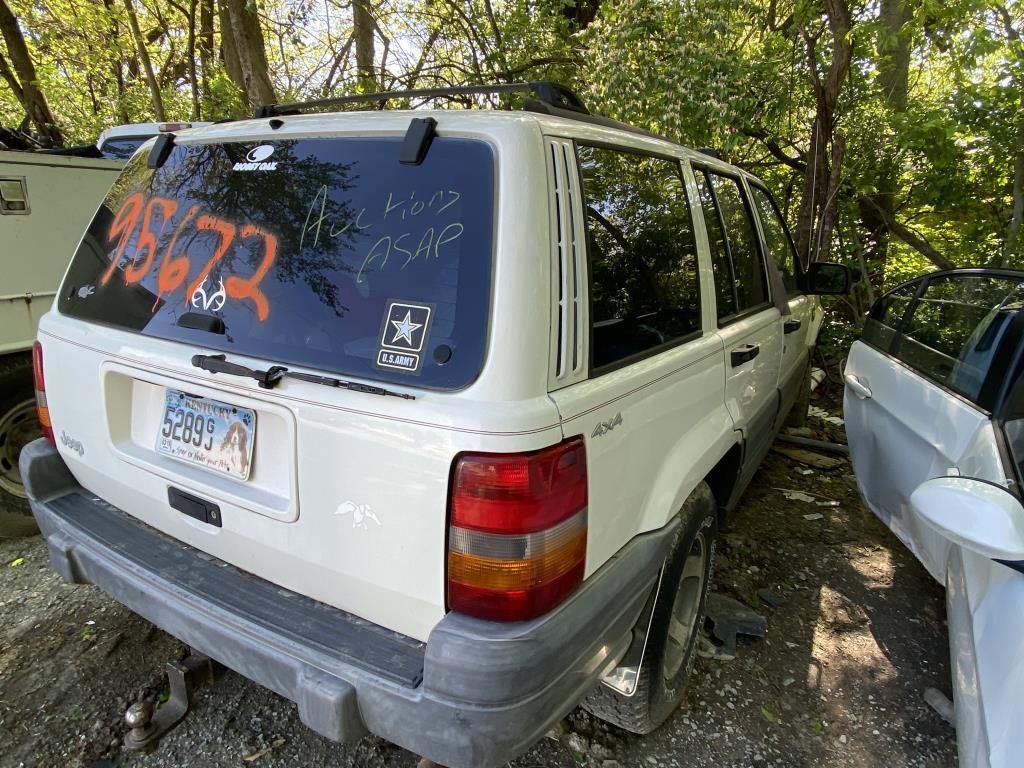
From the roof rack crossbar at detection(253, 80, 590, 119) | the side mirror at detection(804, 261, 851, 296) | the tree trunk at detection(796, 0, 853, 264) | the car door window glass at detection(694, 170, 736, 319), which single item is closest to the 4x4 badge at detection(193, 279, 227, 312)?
the roof rack crossbar at detection(253, 80, 590, 119)

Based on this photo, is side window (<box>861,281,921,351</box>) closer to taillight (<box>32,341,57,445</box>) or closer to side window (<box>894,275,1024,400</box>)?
side window (<box>894,275,1024,400</box>)

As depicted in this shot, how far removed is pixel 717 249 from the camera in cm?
257

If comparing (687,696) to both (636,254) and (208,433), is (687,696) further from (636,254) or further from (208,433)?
(208,433)

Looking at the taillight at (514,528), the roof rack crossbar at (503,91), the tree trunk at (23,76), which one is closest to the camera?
the taillight at (514,528)

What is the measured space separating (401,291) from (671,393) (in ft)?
2.93

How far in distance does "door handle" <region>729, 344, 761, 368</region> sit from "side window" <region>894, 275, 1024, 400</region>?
2.63 feet

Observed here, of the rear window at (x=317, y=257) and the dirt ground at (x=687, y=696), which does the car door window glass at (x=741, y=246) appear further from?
the rear window at (x=317, y=257)

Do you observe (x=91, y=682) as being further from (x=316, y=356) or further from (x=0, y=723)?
(x=316, y=356)

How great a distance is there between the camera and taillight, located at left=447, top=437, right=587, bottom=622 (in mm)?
1361

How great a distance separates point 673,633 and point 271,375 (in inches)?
65.2

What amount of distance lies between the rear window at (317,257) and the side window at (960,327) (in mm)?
2147

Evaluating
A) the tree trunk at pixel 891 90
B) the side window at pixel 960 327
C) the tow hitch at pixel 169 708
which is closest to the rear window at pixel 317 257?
the tow hitch at pixel 169 708

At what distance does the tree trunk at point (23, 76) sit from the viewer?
30.0 feet

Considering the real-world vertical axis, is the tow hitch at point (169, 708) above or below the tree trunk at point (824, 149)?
below
